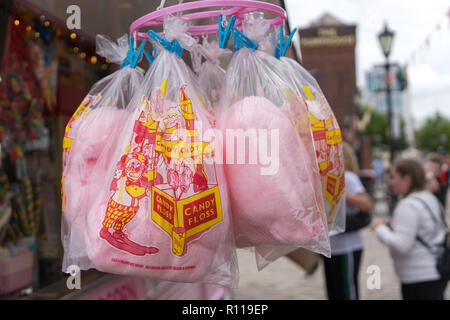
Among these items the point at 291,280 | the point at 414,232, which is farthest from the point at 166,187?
the point at 291,280

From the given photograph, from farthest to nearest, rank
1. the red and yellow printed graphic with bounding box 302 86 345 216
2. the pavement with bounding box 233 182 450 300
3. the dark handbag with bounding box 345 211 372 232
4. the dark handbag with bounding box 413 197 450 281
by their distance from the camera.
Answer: the pavement with bounding box 233 182 450 300, the dark handbag with bounding box 345 211 372 232, the dark handbag with bounding box 413 197 450 281, the red and yellow printed graphic with bounding box 302 86 345 216

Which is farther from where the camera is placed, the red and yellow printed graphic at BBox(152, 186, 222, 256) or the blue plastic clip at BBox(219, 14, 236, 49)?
the blue plastic clip at BBox(219, 14, 236, 49)

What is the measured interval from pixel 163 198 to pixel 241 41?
0.50 metres

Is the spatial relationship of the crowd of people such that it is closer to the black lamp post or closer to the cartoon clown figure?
the black lamp post

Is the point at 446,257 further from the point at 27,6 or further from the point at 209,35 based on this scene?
the point at 27,6

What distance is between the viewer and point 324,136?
4.53 ft

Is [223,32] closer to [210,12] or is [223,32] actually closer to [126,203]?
[210,12]

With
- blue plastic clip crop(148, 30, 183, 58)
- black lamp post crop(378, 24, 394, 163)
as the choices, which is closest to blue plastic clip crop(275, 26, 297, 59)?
blue plastic clip crop(148, 30, 183, 58)

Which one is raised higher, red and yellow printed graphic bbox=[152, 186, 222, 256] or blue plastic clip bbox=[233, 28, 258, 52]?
blue plastic clip bbox=[233, 28, 258, 52]

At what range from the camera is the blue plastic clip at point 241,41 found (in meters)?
1.28

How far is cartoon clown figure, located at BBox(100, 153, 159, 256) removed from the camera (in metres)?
1.09

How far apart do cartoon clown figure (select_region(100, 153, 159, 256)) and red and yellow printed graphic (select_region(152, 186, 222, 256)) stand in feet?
0.15

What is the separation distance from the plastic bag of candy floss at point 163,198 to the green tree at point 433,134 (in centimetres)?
6598
